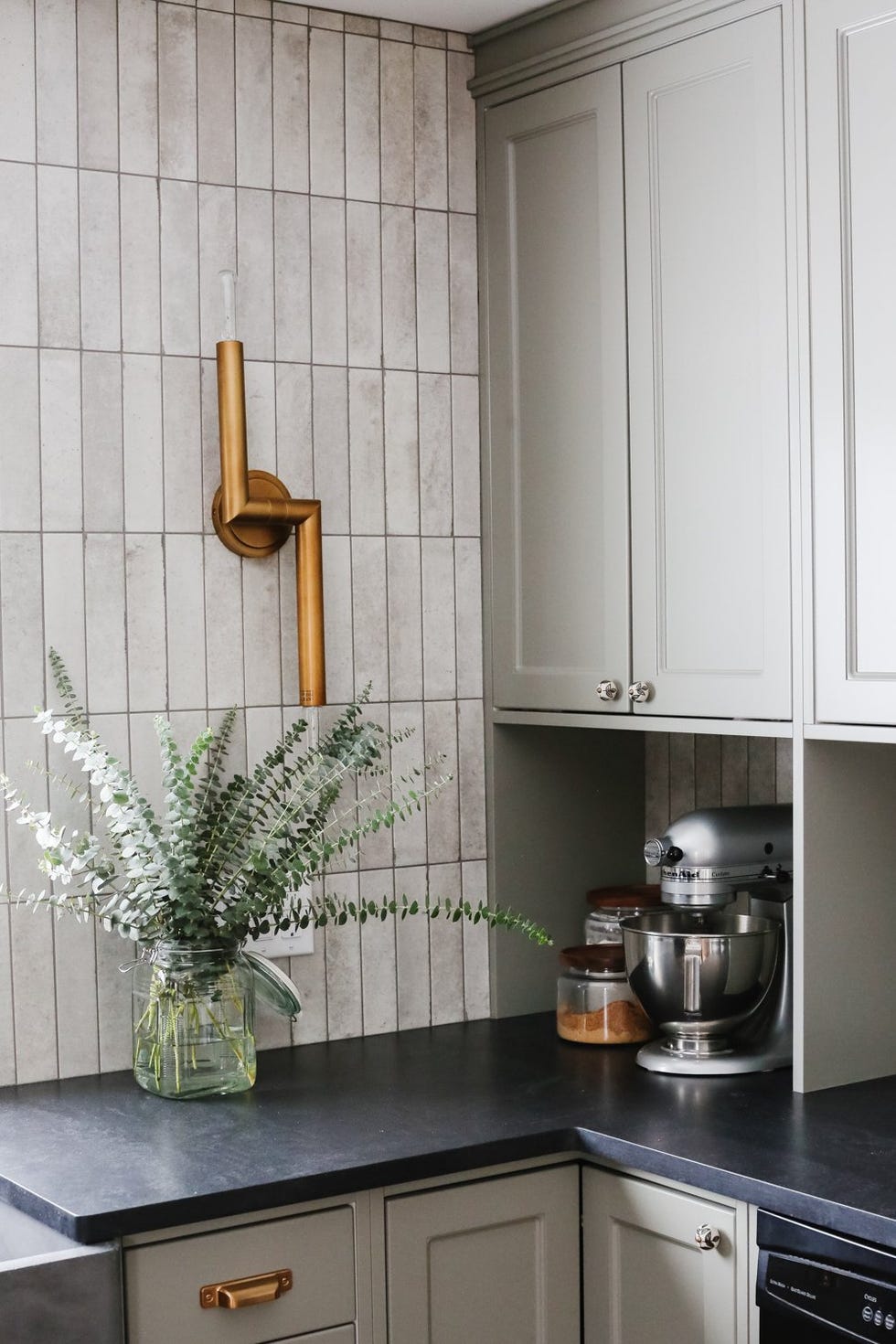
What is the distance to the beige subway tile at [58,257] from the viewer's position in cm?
234

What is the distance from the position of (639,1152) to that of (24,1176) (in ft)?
2.39

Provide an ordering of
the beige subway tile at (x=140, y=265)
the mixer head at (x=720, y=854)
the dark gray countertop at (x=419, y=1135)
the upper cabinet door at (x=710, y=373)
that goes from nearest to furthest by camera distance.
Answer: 1. the dark gray countertop at (x=419, y=1135)
2. the upper cabinet door at (x=710, y=373)
3. the mixer head at (x=720, y=854)
4. the beige subway tile at (x=140, y=265)

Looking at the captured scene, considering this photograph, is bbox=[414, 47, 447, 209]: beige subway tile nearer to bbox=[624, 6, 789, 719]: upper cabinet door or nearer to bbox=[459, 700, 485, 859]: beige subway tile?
bbox=[624, 6, 789, 719]: upper cabinet door

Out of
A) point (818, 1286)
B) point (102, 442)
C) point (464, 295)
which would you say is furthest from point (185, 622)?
point (818, 1286)

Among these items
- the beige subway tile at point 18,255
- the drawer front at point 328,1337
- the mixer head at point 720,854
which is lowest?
the drawer front at point 328,1337

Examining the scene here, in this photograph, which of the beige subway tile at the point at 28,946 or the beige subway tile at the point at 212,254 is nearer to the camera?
the beige subway tile at the point at 28,946

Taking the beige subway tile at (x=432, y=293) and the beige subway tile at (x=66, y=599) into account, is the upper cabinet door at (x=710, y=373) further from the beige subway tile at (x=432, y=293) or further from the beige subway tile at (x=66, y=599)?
the beige subway tile at (x=66, y=599)

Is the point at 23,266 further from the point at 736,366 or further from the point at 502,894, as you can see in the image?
the point at 502,894

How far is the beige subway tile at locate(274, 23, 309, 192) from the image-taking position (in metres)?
2.53

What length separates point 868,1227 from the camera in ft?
5.58

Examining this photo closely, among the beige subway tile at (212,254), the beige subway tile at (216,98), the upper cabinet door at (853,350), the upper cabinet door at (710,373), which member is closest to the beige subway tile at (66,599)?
the beige subway tile at (212,254)

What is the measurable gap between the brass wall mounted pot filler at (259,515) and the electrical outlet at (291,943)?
12.2 inches

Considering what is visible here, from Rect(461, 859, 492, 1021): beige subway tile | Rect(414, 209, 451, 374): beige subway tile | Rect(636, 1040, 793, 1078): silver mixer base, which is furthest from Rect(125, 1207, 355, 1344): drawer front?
Rect(414, 209, 451, 374): beige subway tile

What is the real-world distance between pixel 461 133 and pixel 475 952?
1377mm
